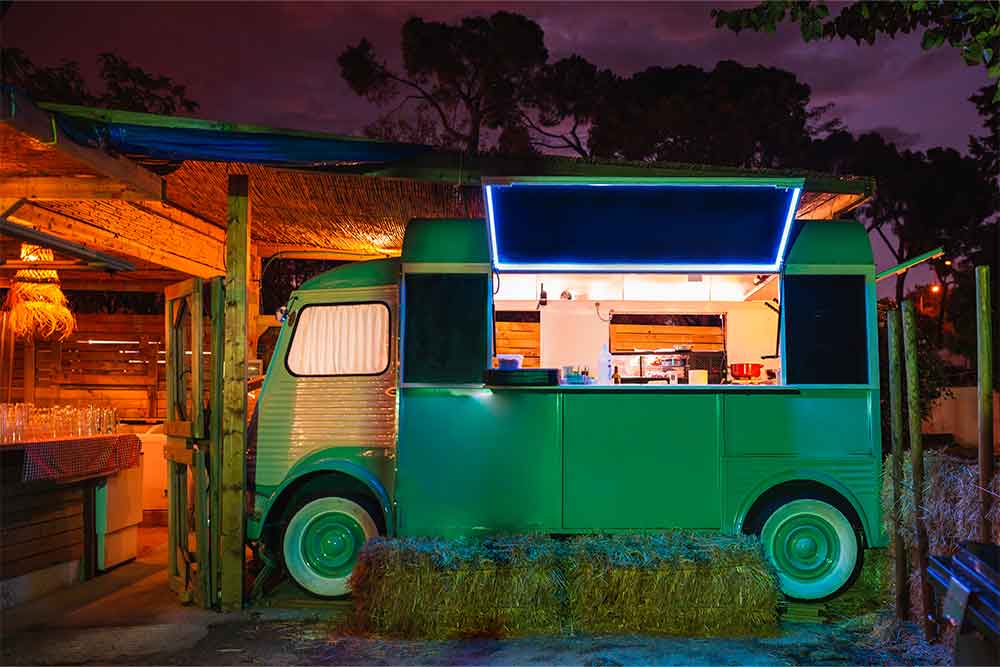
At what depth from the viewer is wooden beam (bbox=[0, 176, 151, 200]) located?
701 centimetres

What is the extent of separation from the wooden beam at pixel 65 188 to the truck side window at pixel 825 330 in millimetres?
5706

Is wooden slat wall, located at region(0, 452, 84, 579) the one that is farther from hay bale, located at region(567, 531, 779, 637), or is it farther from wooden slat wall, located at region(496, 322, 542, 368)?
wooden slat wall, located at region(496, 322, 542, 368)

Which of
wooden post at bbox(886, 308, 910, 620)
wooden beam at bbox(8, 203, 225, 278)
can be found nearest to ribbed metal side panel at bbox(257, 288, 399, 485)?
wooden beam at bbox(8, 203, 225, 278)

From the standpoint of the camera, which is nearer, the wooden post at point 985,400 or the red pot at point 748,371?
the wooden post at point 985,400

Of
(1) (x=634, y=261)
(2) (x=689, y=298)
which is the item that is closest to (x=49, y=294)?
(1) (x=634, y=261)

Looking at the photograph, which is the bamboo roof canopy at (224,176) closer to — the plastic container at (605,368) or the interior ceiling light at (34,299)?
the interior ceiling light at (34,299)

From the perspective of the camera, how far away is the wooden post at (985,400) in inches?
197

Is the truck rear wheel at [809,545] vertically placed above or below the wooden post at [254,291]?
below

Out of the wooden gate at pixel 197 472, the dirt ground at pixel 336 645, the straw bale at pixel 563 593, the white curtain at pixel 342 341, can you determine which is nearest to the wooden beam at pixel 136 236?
the wooden gate at pixel 197 472

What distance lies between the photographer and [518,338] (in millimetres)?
10664

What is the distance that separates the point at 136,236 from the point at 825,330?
738cm

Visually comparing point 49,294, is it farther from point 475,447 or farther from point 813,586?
point 813,586

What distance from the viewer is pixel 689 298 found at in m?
9.32

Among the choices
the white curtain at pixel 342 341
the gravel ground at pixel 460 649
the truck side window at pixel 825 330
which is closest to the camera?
the gravel ground at pixel 460 649
